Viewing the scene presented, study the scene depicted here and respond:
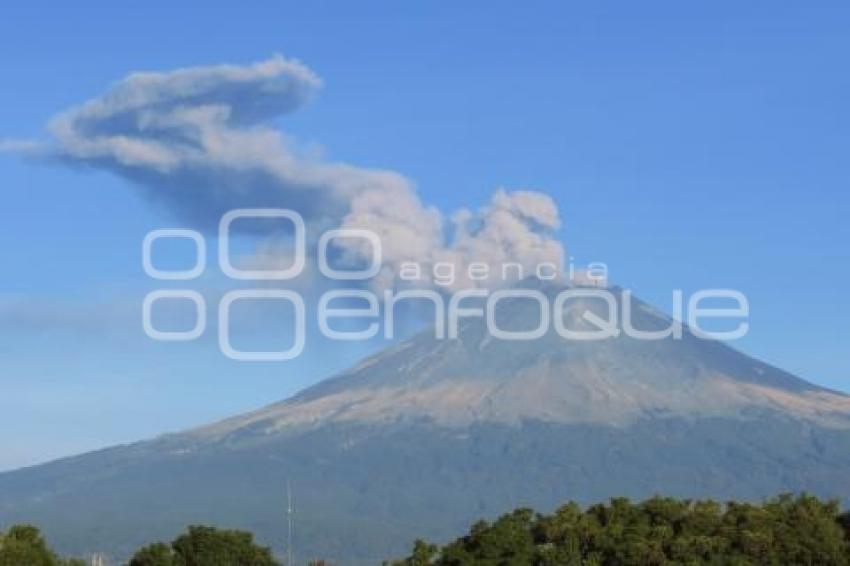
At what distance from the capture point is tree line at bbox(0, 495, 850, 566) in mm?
72188

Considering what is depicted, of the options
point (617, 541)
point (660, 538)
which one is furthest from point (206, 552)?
point (660, 538)

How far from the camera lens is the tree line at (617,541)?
237 ft

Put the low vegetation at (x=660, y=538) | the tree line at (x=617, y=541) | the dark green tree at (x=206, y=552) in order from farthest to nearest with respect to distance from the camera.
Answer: the dark green tree at (x=206, y=552) < the low vegetation at (x=660, y=538) < the tree line at (x=617, y=541)

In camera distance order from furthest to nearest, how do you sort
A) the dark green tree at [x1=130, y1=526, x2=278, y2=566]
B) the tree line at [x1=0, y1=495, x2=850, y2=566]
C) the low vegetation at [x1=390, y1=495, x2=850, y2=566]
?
the dark green tree at [x1=130, y1=526, x2=278, y2=566] → the low vegetation at [x1=390, y1=495, x2=850, y2=566] → the tree line at [x1=0, y1=495, x2=850, y2=566]

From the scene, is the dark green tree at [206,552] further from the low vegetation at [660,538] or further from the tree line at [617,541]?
the low vegetation at [660,538]

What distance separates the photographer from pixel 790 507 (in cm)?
7888

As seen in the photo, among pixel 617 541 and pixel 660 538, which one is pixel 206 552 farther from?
pixel 660 538

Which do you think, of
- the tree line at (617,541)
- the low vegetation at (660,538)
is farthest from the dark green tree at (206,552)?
the low vegetation at (660,538)

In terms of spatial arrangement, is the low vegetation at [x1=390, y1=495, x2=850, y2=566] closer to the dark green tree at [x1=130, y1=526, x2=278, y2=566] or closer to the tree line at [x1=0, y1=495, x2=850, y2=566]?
the tree line at [x1=0, y1=495, x2=850, y2=566]

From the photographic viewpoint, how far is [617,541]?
73.8 metres

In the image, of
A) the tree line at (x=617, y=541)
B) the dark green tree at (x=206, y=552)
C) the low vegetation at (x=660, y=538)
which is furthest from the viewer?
the dark green tree at (x=206, y=552)

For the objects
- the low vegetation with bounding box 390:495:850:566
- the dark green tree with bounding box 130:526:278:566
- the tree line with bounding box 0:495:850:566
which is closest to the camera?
the tree line with bounding box 0:495:850:566

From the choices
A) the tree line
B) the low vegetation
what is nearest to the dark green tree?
the tree line

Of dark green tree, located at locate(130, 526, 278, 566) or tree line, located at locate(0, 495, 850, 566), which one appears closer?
tree line, located at locate(0, 495, 850, 566)
